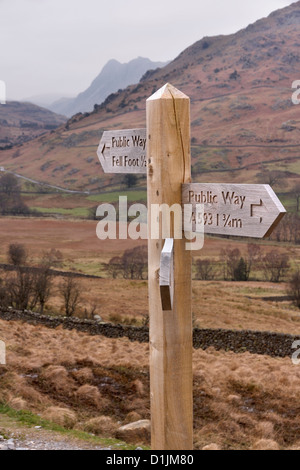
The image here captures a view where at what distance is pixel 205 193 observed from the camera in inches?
125

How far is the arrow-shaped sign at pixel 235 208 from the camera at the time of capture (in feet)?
9.33

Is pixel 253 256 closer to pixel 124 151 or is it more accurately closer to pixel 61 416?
pixel 61 416

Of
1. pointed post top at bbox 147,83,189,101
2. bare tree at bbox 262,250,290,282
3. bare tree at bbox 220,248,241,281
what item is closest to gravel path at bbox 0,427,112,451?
pointed post top at bbox 147,83,189,101

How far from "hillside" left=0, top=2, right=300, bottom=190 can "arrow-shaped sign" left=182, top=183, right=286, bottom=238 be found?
87379mm

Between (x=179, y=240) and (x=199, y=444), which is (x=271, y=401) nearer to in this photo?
(x=199, y=444)

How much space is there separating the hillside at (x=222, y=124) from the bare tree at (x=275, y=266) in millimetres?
42628

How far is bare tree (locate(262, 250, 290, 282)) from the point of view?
4219 cm

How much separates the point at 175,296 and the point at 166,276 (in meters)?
0.41

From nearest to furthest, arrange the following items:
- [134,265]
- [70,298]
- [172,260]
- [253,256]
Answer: [172,260], [70,298], [134,265], [253,256]

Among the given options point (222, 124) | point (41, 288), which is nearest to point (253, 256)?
point (41, 288)

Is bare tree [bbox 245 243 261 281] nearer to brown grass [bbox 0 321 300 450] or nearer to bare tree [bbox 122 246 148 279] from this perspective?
bare tree [bbox 122 246 148 279]

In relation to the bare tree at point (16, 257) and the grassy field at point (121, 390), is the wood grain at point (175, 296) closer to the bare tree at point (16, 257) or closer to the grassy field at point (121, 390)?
the grassy field at point (121, 390)

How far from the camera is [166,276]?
2.97 meters

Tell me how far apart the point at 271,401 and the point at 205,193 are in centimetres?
517
